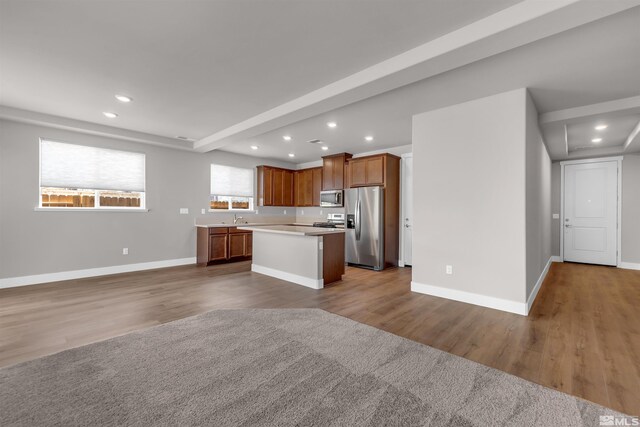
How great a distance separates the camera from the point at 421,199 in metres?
4.07

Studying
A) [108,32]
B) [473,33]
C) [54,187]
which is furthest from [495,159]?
[54,187]

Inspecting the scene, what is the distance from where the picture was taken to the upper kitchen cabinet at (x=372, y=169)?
19.4 ft

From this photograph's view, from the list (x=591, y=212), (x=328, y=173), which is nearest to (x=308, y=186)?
(x=328, y=173)

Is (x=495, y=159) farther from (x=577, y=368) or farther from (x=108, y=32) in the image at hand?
(x=108, y=32)

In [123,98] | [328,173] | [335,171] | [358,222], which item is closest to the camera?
[123,98]

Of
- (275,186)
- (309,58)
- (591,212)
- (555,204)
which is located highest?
(309,58)

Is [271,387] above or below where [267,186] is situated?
below

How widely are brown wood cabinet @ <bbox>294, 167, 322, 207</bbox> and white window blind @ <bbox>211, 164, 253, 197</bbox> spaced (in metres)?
1.38

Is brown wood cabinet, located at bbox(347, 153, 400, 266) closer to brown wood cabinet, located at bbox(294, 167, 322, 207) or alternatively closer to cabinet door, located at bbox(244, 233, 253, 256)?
brown wood cabinet, located at bbox(294, 167, 322, 207)

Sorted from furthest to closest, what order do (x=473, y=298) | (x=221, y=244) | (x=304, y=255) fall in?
(x=221, y=244) < (x=304, y=255) < (x=473, y=298)

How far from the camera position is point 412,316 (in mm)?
3180

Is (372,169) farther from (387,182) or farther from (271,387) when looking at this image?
(271,387)

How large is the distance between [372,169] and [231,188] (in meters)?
A: 3.65

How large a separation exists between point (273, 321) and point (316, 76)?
275 centimetres
